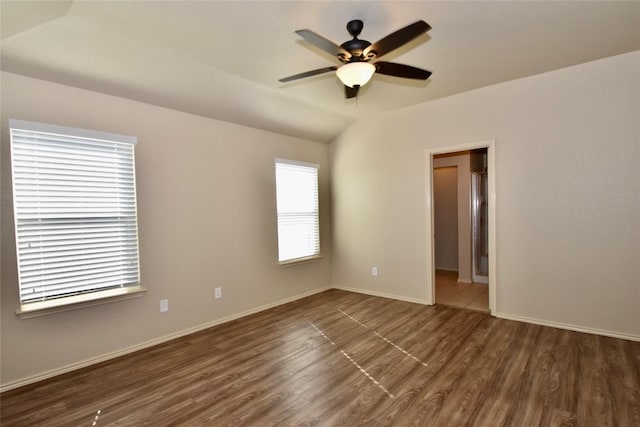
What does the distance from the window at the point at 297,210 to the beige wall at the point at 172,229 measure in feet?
0.49

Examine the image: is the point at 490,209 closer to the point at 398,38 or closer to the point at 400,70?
the point at 400,70

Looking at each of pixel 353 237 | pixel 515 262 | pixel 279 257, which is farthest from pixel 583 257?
pixel 279 257

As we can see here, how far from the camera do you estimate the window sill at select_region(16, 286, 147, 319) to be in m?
2.52

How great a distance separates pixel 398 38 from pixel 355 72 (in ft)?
1.11

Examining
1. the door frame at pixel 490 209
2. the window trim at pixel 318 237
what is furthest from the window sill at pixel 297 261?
the door frame at pixel 490 209

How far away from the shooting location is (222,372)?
2682mm

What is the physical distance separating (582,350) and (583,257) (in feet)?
3.14

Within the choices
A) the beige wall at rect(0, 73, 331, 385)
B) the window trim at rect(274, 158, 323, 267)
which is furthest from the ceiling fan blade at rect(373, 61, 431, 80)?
the window trim at rect(274, 158, 323, 267)

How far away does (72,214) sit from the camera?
2775mm

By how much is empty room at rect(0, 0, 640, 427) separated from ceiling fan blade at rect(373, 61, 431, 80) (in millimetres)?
42

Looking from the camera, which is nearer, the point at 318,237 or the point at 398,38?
A: the point at 398,38

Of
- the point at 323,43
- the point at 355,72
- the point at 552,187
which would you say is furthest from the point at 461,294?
the point at 323,43

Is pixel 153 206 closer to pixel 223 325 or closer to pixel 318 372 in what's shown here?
pixel 223 325

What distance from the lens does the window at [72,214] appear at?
2.54 m
